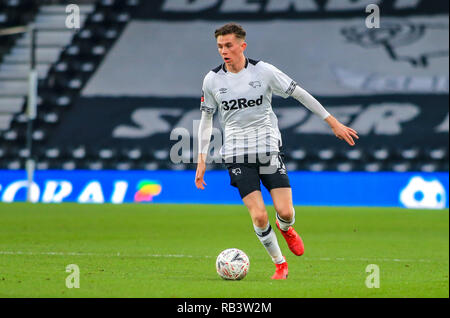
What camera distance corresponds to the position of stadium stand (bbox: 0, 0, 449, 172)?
22.8 metres

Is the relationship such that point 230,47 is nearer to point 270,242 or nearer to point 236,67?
point 236,67

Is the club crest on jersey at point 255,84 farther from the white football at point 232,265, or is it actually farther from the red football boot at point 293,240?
the white football at point 232,265

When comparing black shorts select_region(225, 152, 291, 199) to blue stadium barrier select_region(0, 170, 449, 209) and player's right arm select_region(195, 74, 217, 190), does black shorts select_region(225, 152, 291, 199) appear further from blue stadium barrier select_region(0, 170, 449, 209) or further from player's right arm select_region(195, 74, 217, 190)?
blue stadium barrier select_region(0, 170, 449, 209)

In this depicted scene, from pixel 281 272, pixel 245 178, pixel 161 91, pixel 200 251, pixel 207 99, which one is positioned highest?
pixel 161 91

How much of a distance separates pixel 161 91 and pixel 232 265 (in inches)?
699

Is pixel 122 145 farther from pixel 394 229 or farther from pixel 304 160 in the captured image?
pixel 394 229

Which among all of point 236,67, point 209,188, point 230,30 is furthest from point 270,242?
point 209,188

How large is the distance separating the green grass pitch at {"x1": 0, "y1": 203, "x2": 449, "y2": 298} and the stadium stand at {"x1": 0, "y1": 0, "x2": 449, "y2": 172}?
4406 mm

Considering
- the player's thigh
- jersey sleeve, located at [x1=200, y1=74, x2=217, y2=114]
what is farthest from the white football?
jersey sleeve, located at [x1=200, y1=74, x2=217, y2=114]

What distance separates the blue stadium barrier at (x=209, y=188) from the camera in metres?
19.1

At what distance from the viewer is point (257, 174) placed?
27.3ft

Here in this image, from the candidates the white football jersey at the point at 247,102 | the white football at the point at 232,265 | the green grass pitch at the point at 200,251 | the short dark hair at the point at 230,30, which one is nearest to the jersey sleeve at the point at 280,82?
the white football jersey at the point at 247,102

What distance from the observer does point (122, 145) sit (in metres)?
24.1

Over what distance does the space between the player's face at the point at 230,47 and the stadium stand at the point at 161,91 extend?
13596 mm
